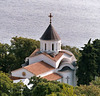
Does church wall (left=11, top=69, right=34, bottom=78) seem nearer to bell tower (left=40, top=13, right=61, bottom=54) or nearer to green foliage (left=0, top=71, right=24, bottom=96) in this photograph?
bell tower (left=40, top=13, right=61, bottom=54)

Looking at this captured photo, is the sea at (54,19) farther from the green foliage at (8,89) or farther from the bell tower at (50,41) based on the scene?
the green foliage at (8,89)

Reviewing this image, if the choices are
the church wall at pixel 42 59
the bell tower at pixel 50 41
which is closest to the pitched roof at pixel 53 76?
the church wall at pixel 42 59

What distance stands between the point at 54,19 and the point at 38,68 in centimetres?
3169

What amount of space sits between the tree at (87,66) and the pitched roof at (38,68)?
2.42m

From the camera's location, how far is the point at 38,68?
2272 centimetres

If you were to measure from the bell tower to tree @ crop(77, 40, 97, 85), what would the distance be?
8.54ft

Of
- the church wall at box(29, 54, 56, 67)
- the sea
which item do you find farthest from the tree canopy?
the sea

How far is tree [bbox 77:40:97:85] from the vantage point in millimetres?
23391

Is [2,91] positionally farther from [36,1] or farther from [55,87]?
[36,1]

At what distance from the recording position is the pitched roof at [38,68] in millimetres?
22230

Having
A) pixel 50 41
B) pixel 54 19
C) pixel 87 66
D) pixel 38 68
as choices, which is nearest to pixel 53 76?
pixel 38 68

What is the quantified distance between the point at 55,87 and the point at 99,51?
38.9 ft

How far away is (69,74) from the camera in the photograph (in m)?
24.2

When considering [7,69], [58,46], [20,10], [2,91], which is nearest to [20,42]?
[7,69]
